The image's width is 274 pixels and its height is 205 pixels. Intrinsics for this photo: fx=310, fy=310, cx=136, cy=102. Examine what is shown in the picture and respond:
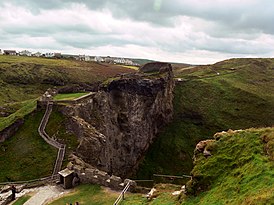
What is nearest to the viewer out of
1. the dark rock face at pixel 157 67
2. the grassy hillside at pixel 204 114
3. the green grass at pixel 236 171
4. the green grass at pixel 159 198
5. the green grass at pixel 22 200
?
the green grass at pixel 236 171

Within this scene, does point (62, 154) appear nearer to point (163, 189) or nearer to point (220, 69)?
point (163, 189)

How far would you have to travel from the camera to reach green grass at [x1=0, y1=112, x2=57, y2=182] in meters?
36.1

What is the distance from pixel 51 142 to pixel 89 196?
1656cm

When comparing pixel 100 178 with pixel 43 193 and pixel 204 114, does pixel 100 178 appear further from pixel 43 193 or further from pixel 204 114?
pixel 204 114

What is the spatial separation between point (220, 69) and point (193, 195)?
147806 mm

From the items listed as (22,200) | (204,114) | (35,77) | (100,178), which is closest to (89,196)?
(100,178)

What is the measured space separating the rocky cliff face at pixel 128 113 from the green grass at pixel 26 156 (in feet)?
26.7

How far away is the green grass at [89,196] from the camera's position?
81.3ft

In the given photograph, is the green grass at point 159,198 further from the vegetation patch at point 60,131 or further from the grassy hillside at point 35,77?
the grassy hillside at point 35,77

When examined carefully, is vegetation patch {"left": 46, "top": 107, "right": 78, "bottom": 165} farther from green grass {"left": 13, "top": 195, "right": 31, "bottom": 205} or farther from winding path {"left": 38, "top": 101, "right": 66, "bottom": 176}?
green grass {"left": 13, "top": 195, "right": 31, "bottom": 205}

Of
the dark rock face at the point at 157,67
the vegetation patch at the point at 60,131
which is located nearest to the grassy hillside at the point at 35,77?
the dark rock face at the point at 157,67

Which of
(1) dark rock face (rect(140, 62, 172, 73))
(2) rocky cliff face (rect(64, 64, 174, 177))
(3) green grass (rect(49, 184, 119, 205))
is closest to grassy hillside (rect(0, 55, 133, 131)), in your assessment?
(1) dark rock face (rect(140, 62, 172, 73))

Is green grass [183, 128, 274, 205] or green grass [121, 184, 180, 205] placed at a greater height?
green grass [183, 128, 274, 205]

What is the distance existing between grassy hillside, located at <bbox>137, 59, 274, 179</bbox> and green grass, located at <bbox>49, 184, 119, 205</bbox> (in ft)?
166
